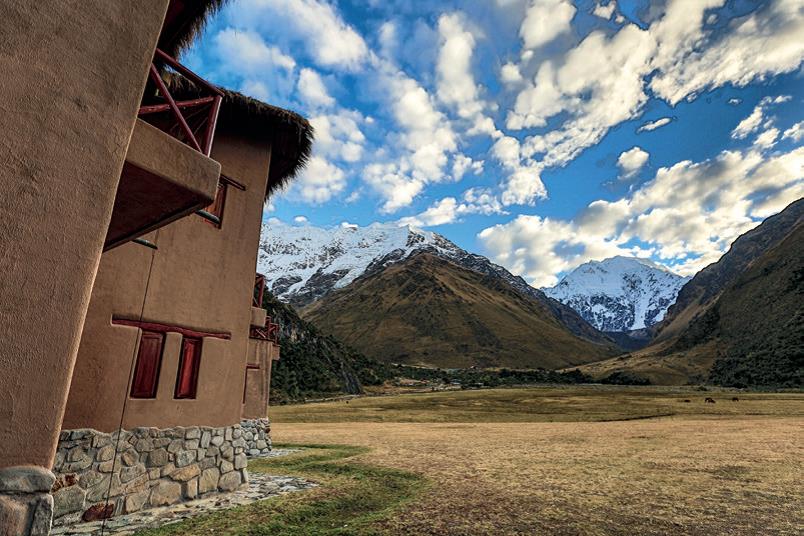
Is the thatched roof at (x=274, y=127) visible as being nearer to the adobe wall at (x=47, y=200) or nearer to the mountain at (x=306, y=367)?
the adobe wall at (x=47, y=200)

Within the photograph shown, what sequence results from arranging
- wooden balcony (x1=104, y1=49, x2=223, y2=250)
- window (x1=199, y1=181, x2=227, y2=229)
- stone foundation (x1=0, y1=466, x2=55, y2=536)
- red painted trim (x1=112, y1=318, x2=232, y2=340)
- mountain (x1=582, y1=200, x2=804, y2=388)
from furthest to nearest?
mountain (x1=582, y1=200, x2=804, y2=388)
window (x1=199, y1=181, x2=227, y2=229)
red painted trim (x1=112, y1=318, x2=232, y2=340)
wooden balcony (x1=104, y1=49, x2=223, y2=250)
stone foundation (x1=0, y1=466, x2=55, y2=536)

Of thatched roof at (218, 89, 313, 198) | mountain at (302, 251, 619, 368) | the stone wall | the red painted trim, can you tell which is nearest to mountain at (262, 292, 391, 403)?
thatched roof at (218, 89, 313, 198)

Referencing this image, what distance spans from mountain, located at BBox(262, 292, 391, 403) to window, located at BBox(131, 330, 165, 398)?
50563 mm

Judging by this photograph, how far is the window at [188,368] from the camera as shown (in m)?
10.4

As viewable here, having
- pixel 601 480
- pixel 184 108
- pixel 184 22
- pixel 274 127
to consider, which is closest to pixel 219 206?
pixel 184 108

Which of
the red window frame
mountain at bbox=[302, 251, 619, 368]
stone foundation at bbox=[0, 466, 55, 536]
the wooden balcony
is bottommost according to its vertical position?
stone foundation at bbox=[0, 466, 55, 536]

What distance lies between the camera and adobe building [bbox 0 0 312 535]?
12.7 feet

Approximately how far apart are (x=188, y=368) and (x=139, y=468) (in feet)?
7.60

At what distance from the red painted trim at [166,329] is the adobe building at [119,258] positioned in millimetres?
39

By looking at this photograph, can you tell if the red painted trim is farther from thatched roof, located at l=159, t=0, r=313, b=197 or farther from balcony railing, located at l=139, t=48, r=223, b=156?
thatched roof, located at l=159, t=0, r=313, b=197

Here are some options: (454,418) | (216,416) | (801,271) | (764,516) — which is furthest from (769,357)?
(216,416)

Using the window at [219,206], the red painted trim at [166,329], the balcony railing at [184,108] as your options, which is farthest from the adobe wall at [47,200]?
the window at [219,206]

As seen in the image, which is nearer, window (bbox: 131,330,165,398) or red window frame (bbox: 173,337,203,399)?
window (bbox: 131,330,165,398)

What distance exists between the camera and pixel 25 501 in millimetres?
3662
